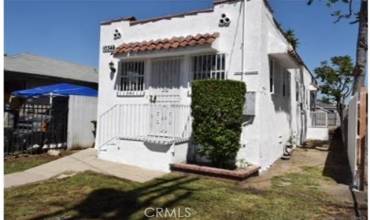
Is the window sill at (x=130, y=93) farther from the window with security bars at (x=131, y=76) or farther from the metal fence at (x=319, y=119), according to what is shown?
the metal fence at (x=319, y=119)

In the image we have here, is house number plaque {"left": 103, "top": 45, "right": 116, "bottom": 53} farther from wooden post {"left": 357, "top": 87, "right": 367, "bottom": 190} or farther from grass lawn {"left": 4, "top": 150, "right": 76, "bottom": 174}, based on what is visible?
wooden post {"left": 357, "top": 87, "right": 367, "bottom": 190}

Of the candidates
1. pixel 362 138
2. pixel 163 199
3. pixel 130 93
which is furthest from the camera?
pixel 130 93

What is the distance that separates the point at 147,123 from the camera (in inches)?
448

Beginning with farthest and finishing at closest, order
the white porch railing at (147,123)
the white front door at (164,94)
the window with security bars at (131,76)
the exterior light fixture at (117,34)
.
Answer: the exterior light fixture at (117,34)
the window with security bars at (131,76)
the white front door at (164,94)
the white porch railing at (147,123)

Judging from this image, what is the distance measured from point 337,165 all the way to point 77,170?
784 cm

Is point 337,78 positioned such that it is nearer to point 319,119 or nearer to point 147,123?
point 319,119

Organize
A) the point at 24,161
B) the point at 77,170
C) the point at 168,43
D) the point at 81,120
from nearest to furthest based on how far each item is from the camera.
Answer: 1. the point at 77,170
2. the point at 24,161
3. the point at 168,43
4. the point at 81,120

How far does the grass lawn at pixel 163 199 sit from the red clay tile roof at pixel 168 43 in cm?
387

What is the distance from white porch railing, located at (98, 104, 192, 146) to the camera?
1066 centimetres

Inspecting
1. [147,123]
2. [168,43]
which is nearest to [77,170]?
[147,123]

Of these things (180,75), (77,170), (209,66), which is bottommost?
(77,170)

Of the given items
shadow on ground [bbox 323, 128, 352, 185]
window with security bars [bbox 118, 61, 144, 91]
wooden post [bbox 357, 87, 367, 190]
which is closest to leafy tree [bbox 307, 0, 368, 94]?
shadow on ground [bbox 323, 128, 352, 185]

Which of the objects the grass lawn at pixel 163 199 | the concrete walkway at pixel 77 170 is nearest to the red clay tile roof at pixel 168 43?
the concrete walkway at pixel 77 170

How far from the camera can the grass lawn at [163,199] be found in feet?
19.2
